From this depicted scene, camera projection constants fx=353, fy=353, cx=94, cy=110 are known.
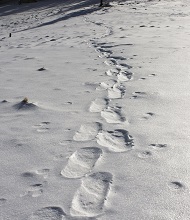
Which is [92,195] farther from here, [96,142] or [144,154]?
[96,142]

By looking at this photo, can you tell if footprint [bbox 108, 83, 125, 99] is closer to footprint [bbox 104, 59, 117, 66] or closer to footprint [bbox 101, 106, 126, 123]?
footprint [bbox 101, 106, 126, 123]

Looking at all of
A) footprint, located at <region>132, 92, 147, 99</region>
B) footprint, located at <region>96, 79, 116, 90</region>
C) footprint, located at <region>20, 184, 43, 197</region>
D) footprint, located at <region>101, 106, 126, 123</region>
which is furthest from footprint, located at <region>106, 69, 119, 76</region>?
footprint, located at <region>20, 184, 43, 197</region>

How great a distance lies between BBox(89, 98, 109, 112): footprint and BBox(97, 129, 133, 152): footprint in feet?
1.84

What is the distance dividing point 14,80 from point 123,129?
7.20 feet

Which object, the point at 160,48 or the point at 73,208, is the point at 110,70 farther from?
the point at 73,208

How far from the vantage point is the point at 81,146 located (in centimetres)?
242

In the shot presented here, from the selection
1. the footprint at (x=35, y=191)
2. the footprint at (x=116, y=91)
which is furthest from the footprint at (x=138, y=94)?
the footprint at (x=35, y=191)

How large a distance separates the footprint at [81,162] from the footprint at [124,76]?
6.51ft

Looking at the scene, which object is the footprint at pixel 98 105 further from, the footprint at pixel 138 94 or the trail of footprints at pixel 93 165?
the footprint at pixel 138 94

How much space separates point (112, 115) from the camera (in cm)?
300

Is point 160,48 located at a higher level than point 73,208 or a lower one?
lower

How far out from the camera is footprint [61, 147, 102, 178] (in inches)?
81.7

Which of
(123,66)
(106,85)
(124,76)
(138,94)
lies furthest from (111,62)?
(138,94)

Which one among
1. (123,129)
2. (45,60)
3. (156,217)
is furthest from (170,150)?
(45,60)
